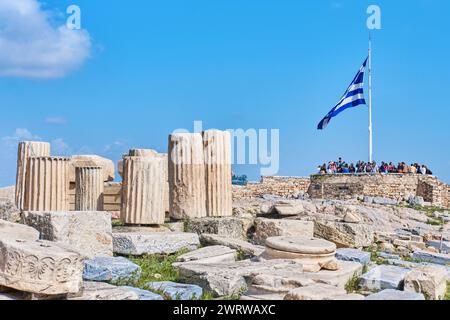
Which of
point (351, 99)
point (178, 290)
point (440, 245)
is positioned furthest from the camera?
point (351, 99)

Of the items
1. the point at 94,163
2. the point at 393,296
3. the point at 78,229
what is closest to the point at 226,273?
the point at 393,296

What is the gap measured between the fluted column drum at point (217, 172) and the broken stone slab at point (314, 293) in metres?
4.93

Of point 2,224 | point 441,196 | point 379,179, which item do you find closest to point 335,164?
point 379,179

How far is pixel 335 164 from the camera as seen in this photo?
111ft

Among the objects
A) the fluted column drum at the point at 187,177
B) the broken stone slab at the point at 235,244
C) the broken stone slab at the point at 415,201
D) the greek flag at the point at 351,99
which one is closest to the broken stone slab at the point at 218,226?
the fluted column drum at the point at 187,177

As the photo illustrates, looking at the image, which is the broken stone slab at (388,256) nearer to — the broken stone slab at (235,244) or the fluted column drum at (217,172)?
the broken stone slab at (235,244)

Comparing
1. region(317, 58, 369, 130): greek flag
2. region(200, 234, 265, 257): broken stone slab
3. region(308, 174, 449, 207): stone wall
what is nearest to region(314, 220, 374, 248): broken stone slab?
region(200, 234, 265, 257): broken stone slab

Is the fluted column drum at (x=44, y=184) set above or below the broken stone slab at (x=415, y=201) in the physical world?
above

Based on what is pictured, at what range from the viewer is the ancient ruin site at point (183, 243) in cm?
598

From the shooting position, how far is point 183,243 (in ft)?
30.7

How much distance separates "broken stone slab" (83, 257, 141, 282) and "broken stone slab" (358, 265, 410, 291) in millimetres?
3180

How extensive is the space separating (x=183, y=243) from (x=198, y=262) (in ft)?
4.29

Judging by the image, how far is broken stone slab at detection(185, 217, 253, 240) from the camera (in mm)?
10414

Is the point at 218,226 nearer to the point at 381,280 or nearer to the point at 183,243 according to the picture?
the point at 183,243
